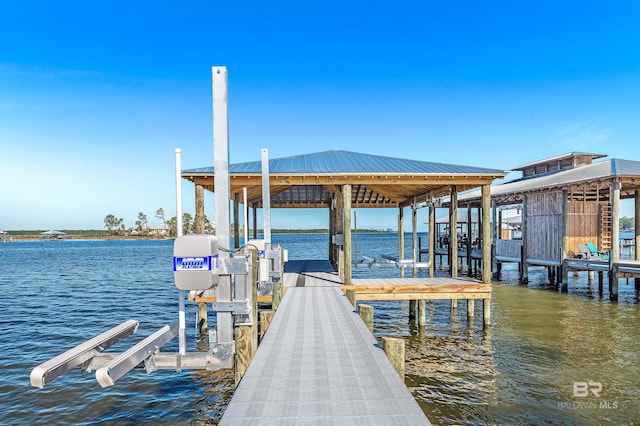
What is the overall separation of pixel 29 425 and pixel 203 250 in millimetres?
6806

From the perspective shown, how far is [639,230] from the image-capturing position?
21.0m

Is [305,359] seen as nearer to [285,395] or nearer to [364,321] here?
[285,395]

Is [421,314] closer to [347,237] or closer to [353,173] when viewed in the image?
[347,237]

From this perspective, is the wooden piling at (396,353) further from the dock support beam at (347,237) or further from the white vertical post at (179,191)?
the dock support beam at (347,237)

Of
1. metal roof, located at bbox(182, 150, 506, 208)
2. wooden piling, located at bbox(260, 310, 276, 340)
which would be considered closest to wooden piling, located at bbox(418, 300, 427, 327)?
metal roof, located at bbox(182, 150, 506, 208)

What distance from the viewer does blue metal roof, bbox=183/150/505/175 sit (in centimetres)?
1402

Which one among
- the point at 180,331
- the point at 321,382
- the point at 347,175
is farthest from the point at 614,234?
the point at 180,331

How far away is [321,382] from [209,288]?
194cm

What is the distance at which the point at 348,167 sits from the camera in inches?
583

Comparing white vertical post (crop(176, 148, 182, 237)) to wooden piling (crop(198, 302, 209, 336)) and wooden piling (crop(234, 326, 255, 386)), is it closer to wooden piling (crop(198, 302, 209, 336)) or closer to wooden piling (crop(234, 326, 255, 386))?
wooden piling (crop(234, 326, 255, 386))

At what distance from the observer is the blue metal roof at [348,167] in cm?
1402

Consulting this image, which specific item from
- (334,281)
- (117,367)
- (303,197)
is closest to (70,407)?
(117,367)

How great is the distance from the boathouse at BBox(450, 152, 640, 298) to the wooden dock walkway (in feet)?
55.0

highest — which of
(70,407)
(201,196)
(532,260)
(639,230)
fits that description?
(201,196)
